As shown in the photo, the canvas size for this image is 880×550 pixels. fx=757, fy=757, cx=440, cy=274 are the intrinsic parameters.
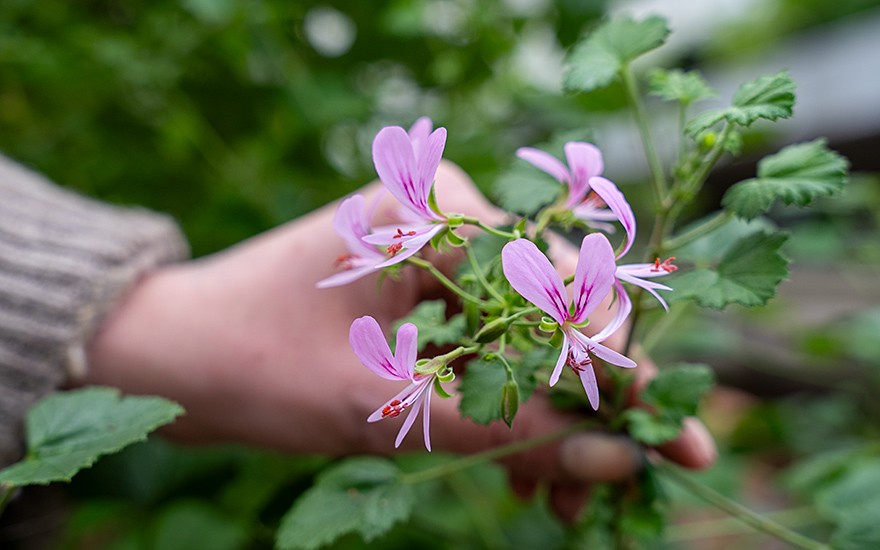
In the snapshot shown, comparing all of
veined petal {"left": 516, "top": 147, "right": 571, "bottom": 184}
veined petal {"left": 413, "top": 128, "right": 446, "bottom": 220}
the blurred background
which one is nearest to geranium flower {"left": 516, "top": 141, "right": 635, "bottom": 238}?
veined petal {"left": 516, "top": 147, "right": 571, "bottom": 184}

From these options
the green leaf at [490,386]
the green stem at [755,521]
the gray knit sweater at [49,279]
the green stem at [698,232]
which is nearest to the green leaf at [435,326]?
the green leaf at [490,386]

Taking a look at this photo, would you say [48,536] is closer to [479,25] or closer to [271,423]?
[271,423]

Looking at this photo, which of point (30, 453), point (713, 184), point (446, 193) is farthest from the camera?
point (713, 184)

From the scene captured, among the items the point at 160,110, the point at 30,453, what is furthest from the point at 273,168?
the point at 30,453

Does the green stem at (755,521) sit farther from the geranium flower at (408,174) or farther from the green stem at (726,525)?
the geranium flower at (408,174)

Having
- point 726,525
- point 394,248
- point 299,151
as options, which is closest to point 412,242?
point 394,248
